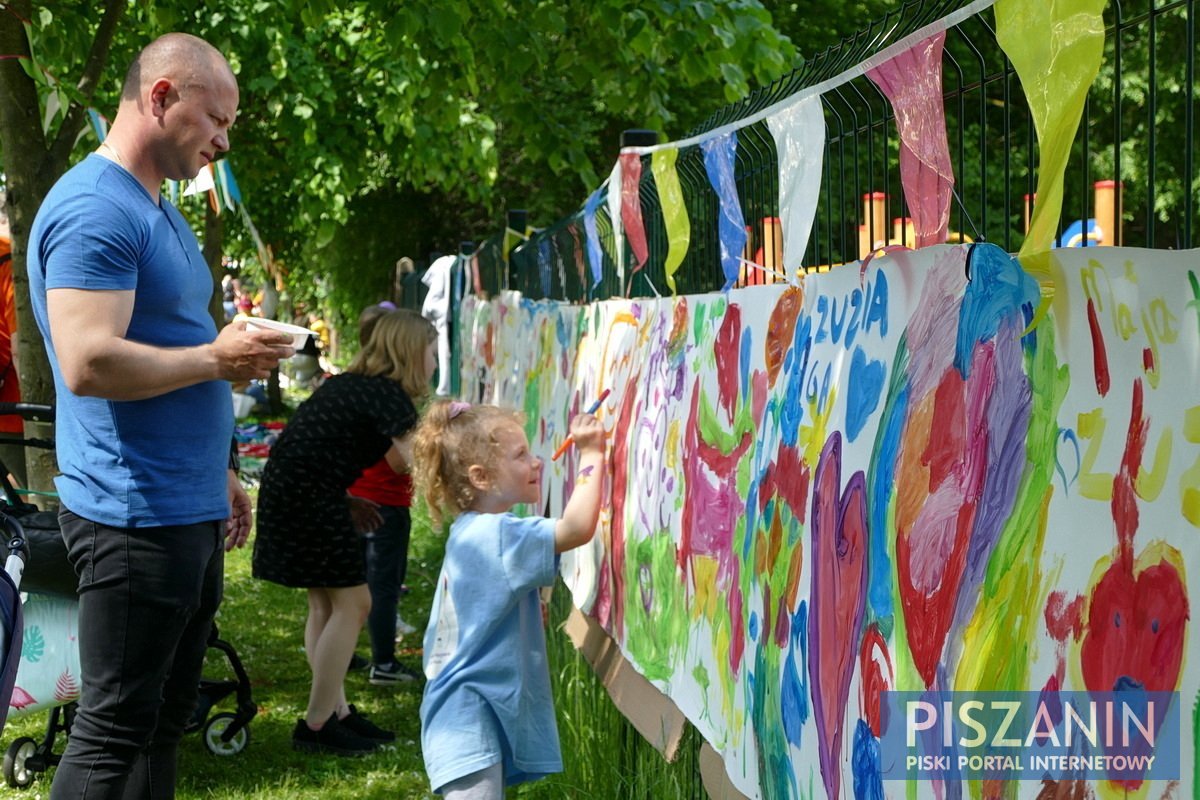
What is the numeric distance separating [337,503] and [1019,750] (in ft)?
11.8

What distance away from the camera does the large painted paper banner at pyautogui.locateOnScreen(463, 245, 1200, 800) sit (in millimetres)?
1580

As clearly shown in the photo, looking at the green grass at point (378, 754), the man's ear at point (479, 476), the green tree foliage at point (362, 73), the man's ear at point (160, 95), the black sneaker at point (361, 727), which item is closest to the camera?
the man's ear at point (160, 95)

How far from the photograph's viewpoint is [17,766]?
455 cm

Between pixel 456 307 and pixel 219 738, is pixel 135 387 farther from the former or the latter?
pixel 456 307

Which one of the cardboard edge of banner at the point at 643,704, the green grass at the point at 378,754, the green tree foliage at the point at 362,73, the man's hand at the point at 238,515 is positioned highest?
the green tree foliage at the point at 362,73

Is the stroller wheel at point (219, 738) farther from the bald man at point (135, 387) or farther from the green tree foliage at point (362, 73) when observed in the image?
the bald man at point (135, 387)

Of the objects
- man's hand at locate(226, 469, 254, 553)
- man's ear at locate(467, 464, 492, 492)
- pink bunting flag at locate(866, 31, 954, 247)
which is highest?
pink bunting flag at locate(866, 31, 954, 247)

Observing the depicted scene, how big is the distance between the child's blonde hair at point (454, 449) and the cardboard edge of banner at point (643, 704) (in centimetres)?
71

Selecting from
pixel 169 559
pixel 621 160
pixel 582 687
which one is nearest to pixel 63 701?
pixel 169 559

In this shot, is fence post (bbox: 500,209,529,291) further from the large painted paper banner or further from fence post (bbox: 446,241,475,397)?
the large painted paper banner

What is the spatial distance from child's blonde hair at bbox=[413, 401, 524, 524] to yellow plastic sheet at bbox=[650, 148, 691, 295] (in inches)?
23.0

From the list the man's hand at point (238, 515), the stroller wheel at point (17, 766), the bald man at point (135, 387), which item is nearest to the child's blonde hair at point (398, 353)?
the man's hand at point (238, 515)

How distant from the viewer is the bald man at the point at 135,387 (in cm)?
276

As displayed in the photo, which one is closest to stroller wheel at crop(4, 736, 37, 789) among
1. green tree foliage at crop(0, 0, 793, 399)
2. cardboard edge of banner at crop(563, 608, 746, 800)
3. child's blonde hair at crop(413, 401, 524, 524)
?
green tree foliage at crop(0, 0, 793, 399)
